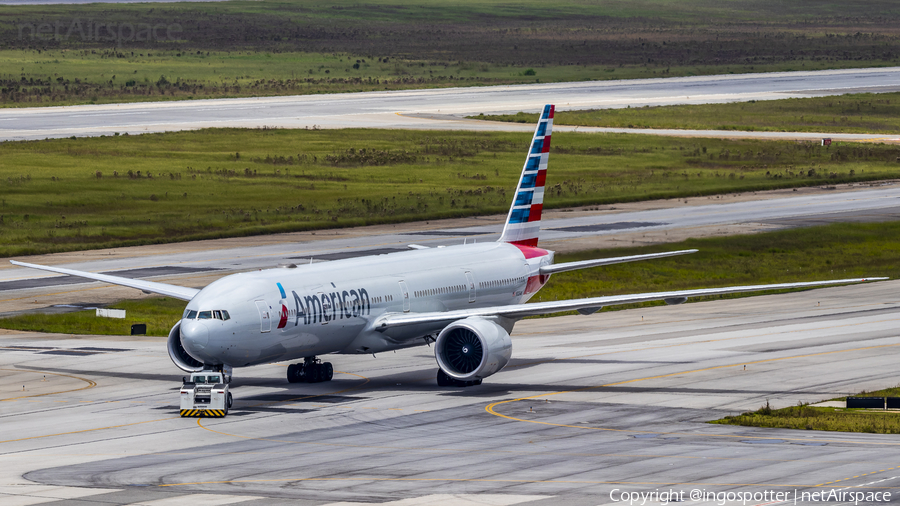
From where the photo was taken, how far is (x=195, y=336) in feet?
134

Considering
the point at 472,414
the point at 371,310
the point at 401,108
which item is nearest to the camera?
the point at 472,414

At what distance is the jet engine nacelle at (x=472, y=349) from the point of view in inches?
1759

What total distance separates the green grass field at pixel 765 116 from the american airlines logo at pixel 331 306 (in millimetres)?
108259

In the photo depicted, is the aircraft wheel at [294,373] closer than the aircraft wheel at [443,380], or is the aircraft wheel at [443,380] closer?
the aircraft wheel at [443,380]

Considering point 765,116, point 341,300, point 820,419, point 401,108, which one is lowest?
point 820,419

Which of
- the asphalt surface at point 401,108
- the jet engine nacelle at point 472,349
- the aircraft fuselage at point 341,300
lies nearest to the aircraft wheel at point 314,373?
the aircraft fuselage at point 341,300

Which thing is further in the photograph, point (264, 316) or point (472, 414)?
point (264, 316)

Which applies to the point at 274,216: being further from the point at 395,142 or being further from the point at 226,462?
the point at 226,462

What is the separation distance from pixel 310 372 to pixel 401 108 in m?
119

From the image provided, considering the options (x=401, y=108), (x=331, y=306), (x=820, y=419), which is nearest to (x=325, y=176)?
→ (x=401, y=108)

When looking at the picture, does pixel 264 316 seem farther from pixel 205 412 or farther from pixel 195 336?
pixel 205 412

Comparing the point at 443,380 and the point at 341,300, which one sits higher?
the point at 341,300

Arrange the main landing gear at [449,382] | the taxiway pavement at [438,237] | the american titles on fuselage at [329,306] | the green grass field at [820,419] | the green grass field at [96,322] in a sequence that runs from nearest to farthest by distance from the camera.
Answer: the green grass field at [820,419] < the american titles on fuselage at [329,306] < the main landing gear at [449,382] < the green grass field at [96,322] < the taxiway pavement at [438,237]

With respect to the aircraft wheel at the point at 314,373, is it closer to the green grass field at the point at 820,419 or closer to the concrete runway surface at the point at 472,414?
the concrete runway surface at the point at 472,414
